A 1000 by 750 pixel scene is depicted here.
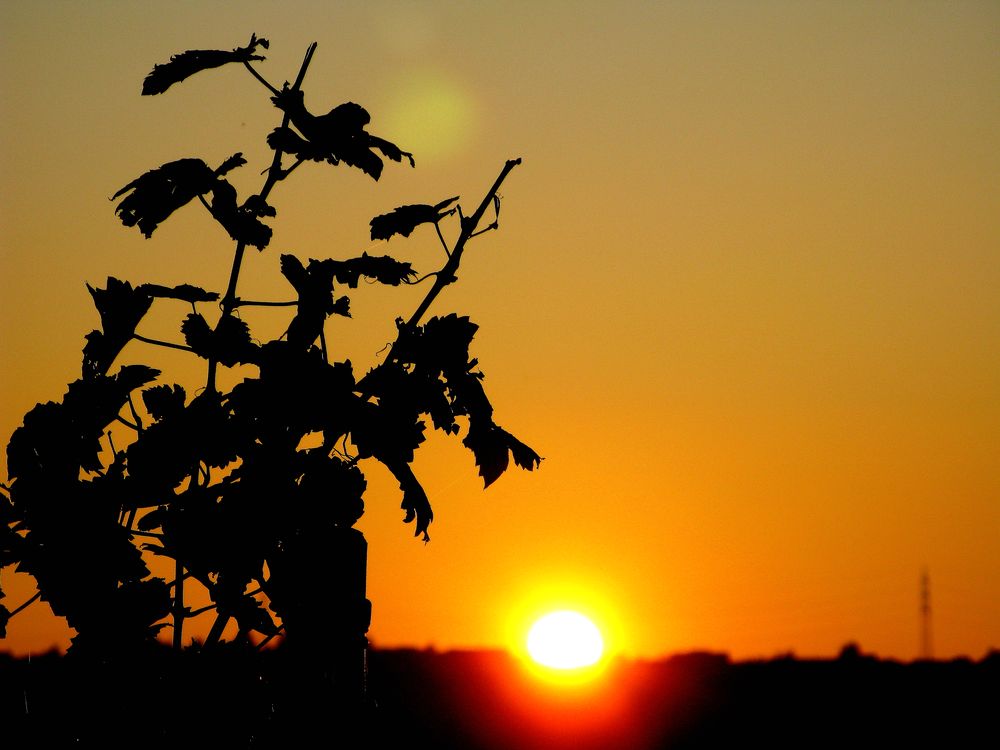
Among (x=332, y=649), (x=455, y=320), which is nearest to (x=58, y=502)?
(x=332, y=649)

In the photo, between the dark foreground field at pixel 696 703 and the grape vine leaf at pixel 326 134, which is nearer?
the grape vine leaf at pixel 326 134

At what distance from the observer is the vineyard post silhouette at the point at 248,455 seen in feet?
12.7

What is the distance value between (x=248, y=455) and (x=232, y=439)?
0.21 ft

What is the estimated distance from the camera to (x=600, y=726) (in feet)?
76.0

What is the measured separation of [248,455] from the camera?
3.92 m

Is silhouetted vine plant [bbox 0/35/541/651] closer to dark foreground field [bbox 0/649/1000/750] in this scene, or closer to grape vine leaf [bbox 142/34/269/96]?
grape vine leaf [bbox 142/34/269/96]

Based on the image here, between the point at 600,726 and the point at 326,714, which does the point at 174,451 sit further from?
the point at 600,726

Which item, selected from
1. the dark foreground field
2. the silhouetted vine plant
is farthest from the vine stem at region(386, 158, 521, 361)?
the dark foreground field

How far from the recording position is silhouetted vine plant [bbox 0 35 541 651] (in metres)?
3.87

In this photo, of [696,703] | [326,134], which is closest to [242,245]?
[326,134]

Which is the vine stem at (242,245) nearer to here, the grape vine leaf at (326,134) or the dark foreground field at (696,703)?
the grape vine leaf at (326,134)

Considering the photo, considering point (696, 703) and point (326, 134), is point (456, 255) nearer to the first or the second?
point (326, 134)

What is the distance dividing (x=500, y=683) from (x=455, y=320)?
71.8 ft

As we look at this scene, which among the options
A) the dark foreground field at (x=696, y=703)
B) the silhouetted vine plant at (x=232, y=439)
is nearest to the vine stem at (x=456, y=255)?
the silhouetted vine plant at (x=232, y=439)
